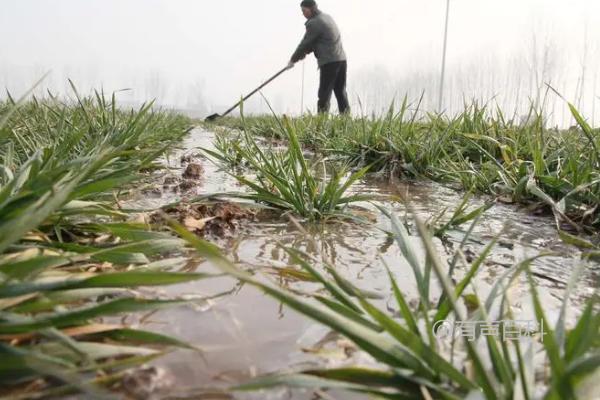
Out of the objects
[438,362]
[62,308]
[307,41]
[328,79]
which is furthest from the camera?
[328,79]

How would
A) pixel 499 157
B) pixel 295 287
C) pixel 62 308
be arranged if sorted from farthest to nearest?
pixel 499 157, pixel 295 287, pixel 62 308

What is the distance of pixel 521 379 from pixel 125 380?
44 cm

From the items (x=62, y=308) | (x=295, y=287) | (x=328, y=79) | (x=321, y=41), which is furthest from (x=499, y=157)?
(x=321, y=41)

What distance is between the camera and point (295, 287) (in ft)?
2.81

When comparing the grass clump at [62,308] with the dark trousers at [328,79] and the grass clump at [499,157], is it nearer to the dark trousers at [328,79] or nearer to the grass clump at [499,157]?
the grass clump at [499,157]

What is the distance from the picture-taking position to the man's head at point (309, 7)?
740cm

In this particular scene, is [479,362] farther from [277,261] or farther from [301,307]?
[277,261]

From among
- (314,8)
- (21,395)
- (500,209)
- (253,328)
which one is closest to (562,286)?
(253,328)

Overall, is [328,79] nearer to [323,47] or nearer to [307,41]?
[323,47]

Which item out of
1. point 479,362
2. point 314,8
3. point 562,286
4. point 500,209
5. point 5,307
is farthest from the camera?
point 314,8

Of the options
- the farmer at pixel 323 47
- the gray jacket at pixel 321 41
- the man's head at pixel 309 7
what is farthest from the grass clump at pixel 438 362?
the man's head at pixel 309 7

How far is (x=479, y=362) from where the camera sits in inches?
18.3

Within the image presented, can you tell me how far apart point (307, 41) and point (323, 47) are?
0.89ft

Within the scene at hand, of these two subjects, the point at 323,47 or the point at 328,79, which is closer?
the point at 323,47
